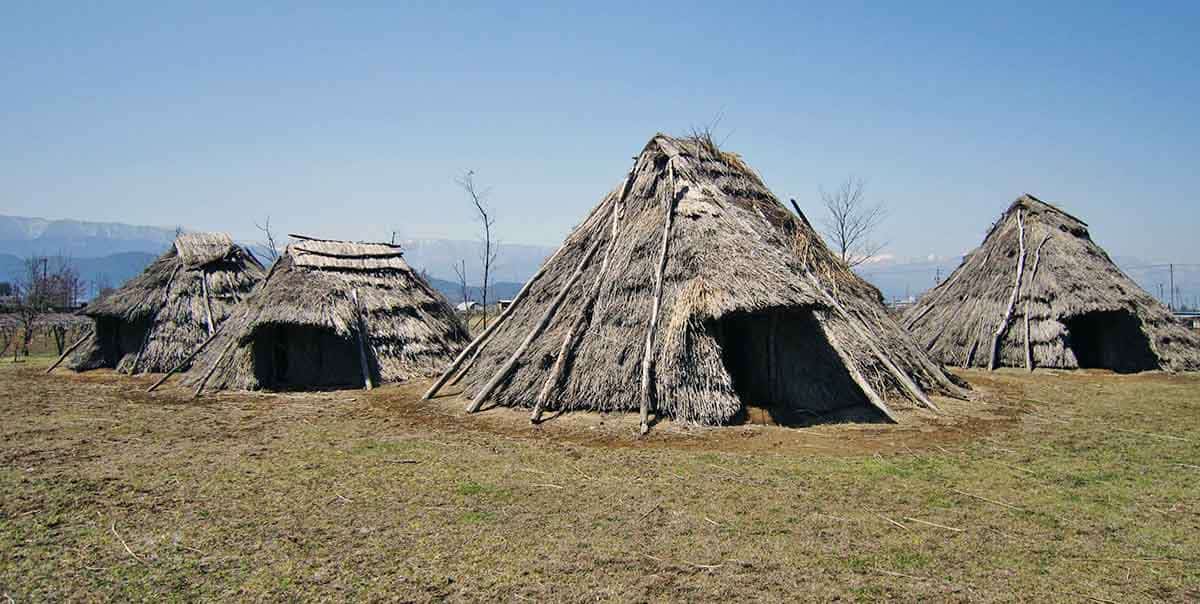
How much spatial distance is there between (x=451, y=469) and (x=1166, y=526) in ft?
22.8

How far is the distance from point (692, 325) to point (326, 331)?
9.36m

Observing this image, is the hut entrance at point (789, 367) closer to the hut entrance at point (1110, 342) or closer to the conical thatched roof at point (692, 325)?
the conical thatched roof at point (692, 325)

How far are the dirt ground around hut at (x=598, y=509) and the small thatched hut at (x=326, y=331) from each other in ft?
11.7

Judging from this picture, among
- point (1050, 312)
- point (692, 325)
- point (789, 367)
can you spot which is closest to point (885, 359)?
point (789, 367)

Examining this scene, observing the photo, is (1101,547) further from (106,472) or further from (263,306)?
(263,306)

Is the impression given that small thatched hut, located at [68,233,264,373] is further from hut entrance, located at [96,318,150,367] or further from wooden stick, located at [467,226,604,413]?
wooden stick, located at [467,226,604,413]

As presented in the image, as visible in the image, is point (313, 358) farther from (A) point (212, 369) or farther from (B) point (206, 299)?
(B) point (206, 299)

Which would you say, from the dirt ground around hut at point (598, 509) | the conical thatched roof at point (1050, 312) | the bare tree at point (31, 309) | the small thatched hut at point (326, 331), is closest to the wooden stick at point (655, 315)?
the dirt ground around hut at point (598, 509)

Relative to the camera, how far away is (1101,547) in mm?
5957

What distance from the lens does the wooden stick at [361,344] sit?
1598cm

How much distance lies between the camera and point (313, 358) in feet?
54.5

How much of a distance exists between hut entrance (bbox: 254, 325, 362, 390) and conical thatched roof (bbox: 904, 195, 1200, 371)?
14.7m

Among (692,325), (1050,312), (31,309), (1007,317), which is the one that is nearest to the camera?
(692,325)

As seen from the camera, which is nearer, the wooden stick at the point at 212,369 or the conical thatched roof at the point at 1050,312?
the wooden stick at the point at 212,369
